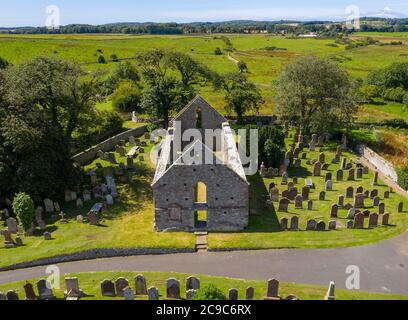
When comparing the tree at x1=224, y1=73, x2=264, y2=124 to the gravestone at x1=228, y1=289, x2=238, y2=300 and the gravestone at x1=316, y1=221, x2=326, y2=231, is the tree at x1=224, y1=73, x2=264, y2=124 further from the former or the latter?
the gravestone at x1=228, y1=289, x2=238, y2=300

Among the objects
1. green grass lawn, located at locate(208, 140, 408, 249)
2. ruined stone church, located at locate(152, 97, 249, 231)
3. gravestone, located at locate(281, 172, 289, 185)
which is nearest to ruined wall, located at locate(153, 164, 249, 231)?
ruined stone church, located at locate(152, 97, 249, 231)

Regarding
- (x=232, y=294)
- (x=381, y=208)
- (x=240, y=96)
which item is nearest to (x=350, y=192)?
(x=381, y=208)

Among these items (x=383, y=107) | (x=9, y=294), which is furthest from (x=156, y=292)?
(x=383, y=107)

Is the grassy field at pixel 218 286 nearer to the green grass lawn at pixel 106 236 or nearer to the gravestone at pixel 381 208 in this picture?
the green grass lawn at pixel 106 236

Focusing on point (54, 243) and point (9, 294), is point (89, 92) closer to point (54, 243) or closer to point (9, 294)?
point (54, 243)

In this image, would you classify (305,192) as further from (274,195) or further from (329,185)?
(329,185)
